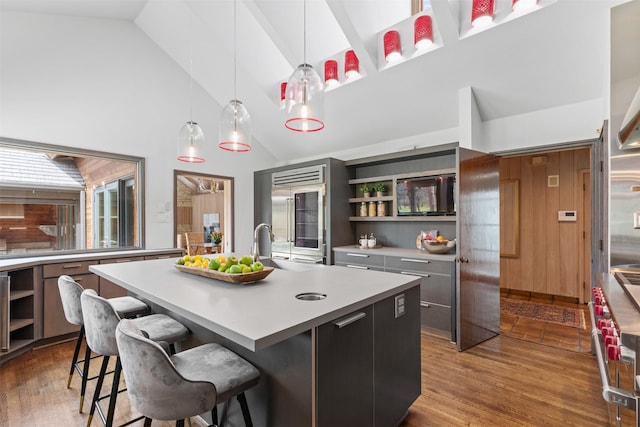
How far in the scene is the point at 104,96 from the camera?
3.80m

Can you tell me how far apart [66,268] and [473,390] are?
3.84 m

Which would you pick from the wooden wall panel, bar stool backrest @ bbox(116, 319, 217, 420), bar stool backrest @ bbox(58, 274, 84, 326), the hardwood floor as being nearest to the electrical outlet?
the hardwood floor

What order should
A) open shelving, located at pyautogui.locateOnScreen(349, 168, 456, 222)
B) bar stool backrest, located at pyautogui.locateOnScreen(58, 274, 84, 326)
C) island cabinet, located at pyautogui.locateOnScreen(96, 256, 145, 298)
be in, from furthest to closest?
open shelving, located at pyautogui.locateOnScreen(349, 168, 456, 222) → island cabinet, located at pyautogui.locateOnScreen(96, 256, 145, 298) → bar stool backrest, located at pyautogui.locateOnScreen(58, 274, 84, 326)

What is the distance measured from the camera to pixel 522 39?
266 cm

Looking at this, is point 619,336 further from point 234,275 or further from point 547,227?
point 547,227

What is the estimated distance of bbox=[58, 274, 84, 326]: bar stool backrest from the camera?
6.25ft

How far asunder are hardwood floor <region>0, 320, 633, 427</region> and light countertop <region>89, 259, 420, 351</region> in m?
0.90

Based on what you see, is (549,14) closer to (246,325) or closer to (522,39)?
(522,39)

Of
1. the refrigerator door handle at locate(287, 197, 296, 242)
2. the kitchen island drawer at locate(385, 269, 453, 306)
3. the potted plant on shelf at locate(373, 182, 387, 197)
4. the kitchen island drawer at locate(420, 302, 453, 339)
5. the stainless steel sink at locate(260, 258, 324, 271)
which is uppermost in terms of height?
the potted plant on shelf at locate(373, 182, 387, 197)

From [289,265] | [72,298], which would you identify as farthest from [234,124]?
[72,298]

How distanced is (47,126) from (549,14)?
4.84 metres

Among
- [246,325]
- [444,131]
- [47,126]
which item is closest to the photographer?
[246,325]

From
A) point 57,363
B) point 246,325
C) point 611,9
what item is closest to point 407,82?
point 611,9

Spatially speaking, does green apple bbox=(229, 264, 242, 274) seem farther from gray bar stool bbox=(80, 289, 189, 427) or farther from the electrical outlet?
the electrical outlet
